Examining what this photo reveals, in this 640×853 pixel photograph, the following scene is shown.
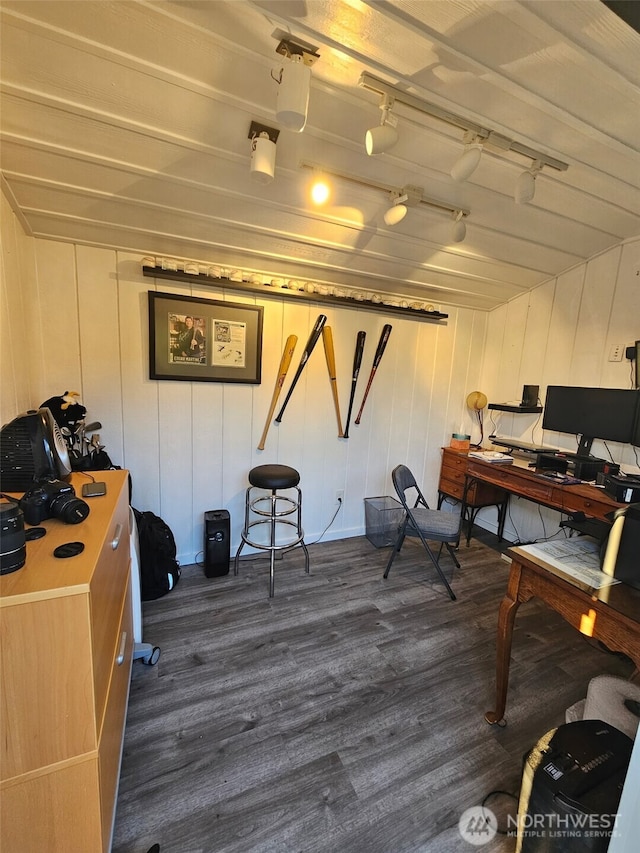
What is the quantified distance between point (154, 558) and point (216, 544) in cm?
40

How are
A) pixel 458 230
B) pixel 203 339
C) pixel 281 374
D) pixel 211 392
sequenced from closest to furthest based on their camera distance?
pixel 458 230, pixel 203 339, pixel 211 392, pixel 281 374

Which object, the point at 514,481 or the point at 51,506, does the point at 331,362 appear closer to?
the point at 514,481

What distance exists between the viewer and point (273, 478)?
7.56 ft

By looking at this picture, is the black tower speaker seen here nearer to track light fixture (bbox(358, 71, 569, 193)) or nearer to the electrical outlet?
track light fixture (bbox(358, 71, 569, 193))

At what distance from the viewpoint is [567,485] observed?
2312 millimetres

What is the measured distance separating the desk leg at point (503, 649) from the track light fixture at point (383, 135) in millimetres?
1698

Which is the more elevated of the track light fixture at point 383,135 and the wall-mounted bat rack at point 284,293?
the track light fixture at point 383,135

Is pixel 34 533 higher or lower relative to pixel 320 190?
lower

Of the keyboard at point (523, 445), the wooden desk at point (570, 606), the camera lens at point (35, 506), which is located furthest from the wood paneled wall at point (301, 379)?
the wooden desk at point (570, 606)

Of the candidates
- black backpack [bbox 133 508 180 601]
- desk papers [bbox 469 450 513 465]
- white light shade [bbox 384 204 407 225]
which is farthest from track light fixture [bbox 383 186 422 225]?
black backpack [bbox 133 508 180 601]

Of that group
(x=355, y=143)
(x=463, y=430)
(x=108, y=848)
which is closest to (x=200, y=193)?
(x=355, y=143)

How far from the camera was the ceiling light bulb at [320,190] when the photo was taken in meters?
1.78

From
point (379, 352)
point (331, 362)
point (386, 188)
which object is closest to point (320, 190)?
point (386, 188)

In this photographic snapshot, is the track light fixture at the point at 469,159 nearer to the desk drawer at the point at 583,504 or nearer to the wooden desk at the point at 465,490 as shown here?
the desk drawer at the point at 583,504
